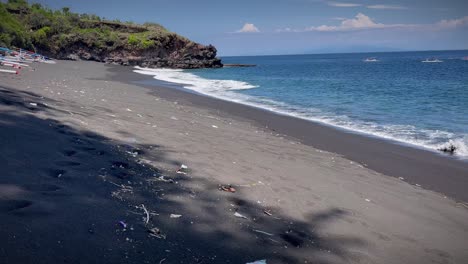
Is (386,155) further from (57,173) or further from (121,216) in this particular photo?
(57,173)

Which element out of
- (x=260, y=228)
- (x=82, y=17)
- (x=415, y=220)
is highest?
(x=82, y=17)

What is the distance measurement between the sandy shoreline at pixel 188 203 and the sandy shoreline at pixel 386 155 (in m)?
0.16

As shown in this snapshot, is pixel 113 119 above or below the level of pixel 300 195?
above

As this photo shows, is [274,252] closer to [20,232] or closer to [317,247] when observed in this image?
[317,247]

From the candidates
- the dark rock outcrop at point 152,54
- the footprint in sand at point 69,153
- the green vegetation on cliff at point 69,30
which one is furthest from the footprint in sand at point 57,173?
the dark rock outcrop at point 152,54

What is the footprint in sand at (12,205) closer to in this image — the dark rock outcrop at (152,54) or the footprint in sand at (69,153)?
the footprint in sand at (69,153)

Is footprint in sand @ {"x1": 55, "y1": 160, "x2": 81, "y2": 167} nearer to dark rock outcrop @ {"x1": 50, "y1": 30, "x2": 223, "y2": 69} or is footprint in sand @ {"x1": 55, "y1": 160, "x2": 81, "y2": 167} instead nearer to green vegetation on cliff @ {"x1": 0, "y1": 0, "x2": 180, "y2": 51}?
green vegetation on cliff @ {"x1": 0, "y1": 0, "x2": 180, "y2": 51}

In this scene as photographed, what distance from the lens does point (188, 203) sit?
398 cm

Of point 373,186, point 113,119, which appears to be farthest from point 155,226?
point 113,119

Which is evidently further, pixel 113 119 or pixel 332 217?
pixel 113 119

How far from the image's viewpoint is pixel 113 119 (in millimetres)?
7855

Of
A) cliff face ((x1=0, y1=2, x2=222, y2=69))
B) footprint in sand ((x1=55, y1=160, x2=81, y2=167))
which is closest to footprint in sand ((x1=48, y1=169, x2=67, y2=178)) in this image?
footprint in sand ((x1=55, y1=160, x2=81, y2=167))

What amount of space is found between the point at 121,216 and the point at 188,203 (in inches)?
34.7

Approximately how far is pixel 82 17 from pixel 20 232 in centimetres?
7789
